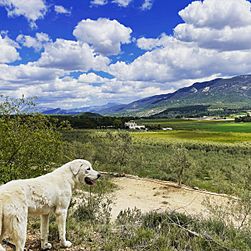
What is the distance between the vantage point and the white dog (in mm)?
5492

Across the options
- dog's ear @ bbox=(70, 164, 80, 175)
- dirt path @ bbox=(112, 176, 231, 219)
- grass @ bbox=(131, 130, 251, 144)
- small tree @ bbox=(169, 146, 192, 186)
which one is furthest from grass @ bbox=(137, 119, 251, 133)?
dog's ear @ bbox=(70, 164, 80, 175)

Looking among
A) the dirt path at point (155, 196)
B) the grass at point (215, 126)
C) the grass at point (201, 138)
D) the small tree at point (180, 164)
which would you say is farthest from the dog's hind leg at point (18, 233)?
the grass at point (215, 126)

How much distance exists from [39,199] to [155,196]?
17.5 meters

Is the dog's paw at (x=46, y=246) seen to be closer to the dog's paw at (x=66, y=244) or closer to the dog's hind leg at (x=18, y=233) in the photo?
the dog's paw at (x=66, y=244)

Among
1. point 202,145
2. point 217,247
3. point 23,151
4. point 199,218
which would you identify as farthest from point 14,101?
point 202,145

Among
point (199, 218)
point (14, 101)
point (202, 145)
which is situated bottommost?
point (202, 145)

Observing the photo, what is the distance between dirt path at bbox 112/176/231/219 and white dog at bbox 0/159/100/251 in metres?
11.2

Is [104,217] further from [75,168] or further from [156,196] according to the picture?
[156,196]

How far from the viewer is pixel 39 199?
239 inches

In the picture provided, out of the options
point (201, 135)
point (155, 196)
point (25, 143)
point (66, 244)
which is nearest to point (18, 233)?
point (66, 244)

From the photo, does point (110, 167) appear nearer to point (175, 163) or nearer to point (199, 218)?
point (175, 163)

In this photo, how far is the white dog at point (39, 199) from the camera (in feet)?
18.0

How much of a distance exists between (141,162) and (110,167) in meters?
4.62

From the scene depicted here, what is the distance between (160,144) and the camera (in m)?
55.2
